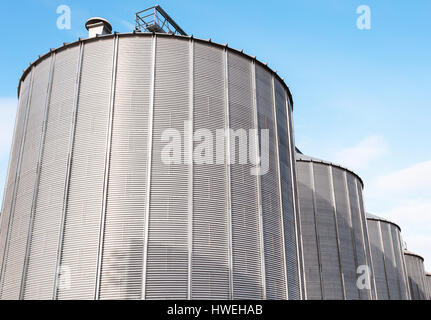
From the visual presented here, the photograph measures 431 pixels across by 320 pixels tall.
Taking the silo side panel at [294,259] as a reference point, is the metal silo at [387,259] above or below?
above

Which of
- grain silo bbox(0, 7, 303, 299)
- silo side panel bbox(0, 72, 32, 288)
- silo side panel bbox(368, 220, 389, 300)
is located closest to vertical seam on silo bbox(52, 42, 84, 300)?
grain silo bbox(0, 7, 303, 299)

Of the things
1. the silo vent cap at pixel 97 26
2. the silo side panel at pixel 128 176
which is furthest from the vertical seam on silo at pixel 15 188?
the silo side panel at pixel 128 176

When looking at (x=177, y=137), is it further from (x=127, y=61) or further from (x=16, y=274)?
(x=16, y=274)

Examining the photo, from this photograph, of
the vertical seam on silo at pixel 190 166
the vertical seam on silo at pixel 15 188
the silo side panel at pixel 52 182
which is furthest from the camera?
the vertical seam on silo at pixel 15 188

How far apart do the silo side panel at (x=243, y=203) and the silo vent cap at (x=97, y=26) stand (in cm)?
890

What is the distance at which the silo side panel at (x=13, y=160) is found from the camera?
24131 millimetres

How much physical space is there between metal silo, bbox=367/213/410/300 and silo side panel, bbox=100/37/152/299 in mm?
34196

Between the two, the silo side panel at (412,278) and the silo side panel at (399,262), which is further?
the silo side panel at (412,278)

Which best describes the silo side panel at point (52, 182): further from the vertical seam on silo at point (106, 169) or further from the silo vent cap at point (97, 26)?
the silo vent cap at point (97, 26)

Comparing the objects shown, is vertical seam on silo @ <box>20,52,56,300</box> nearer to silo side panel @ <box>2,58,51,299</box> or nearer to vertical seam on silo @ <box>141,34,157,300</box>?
silo side panel @ <box>2,58,51,299</box>

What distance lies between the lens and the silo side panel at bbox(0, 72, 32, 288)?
24131 mm

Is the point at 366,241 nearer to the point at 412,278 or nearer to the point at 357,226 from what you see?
Result: the point at 357,226

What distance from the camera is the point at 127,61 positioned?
2362cm
